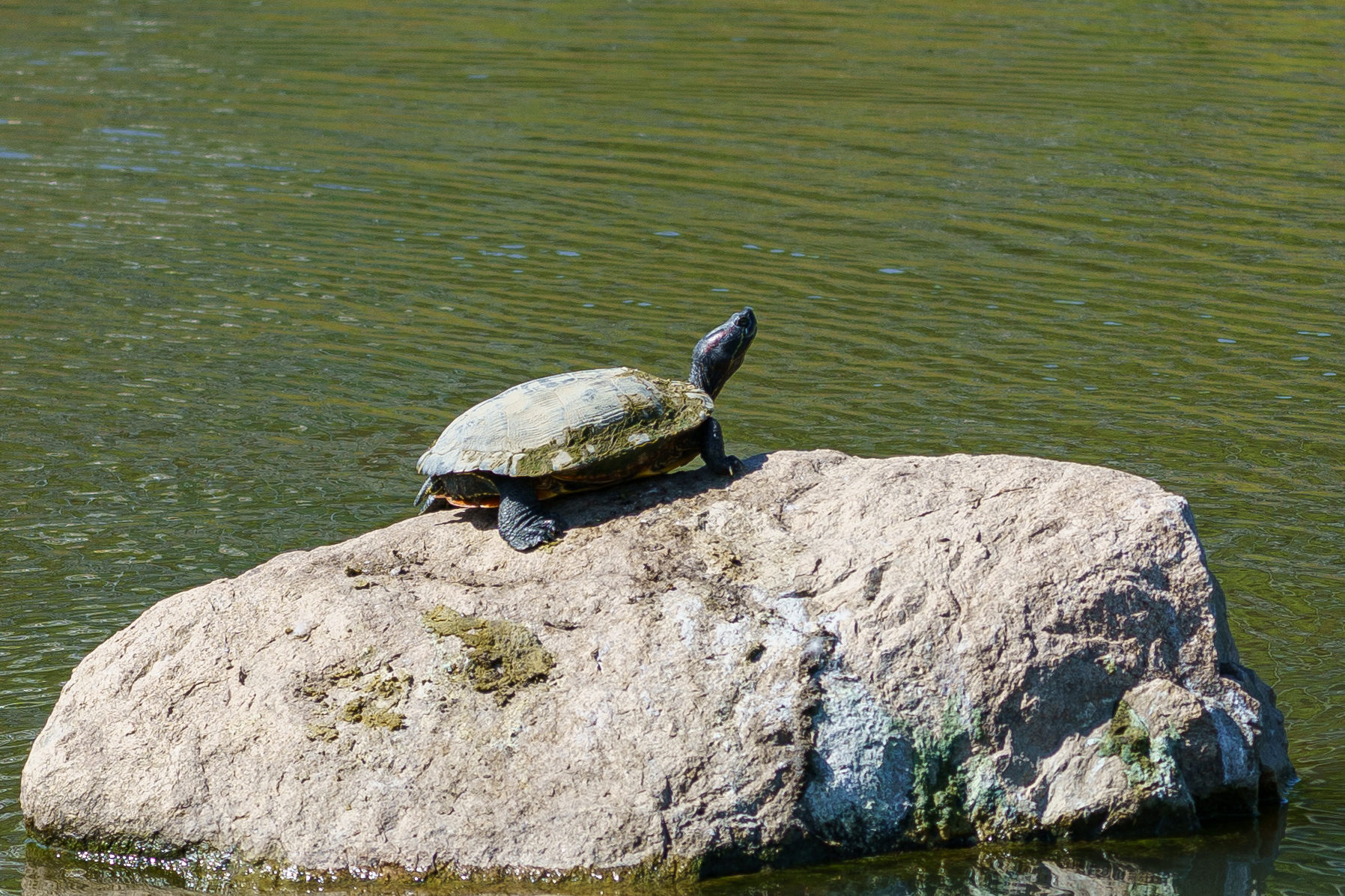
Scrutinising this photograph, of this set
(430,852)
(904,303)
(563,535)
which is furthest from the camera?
(904,303)

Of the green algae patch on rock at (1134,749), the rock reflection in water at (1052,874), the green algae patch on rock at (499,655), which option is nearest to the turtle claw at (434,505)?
the green algae patch on rock at (499,655)

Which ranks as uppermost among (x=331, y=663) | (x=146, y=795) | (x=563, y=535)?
(x=563, y=535)

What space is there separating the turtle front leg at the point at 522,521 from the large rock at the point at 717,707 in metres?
0.17

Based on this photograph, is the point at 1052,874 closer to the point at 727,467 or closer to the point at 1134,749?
the point at 1134,749

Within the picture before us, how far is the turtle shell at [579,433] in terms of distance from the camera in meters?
6.16

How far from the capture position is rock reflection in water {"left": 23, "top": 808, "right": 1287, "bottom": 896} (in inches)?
212

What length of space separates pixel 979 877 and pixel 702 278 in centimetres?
890

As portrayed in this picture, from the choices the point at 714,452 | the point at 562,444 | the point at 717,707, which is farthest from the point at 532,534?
the point at 717,707

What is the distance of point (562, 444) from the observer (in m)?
6.18

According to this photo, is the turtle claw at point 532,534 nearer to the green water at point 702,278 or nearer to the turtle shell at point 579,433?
the turtle shell at point 579,433

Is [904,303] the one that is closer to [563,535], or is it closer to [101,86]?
[563,535]

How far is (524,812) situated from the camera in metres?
5.39

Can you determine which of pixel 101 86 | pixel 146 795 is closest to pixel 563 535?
pixel 146 795

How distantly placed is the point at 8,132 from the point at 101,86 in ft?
8.96
